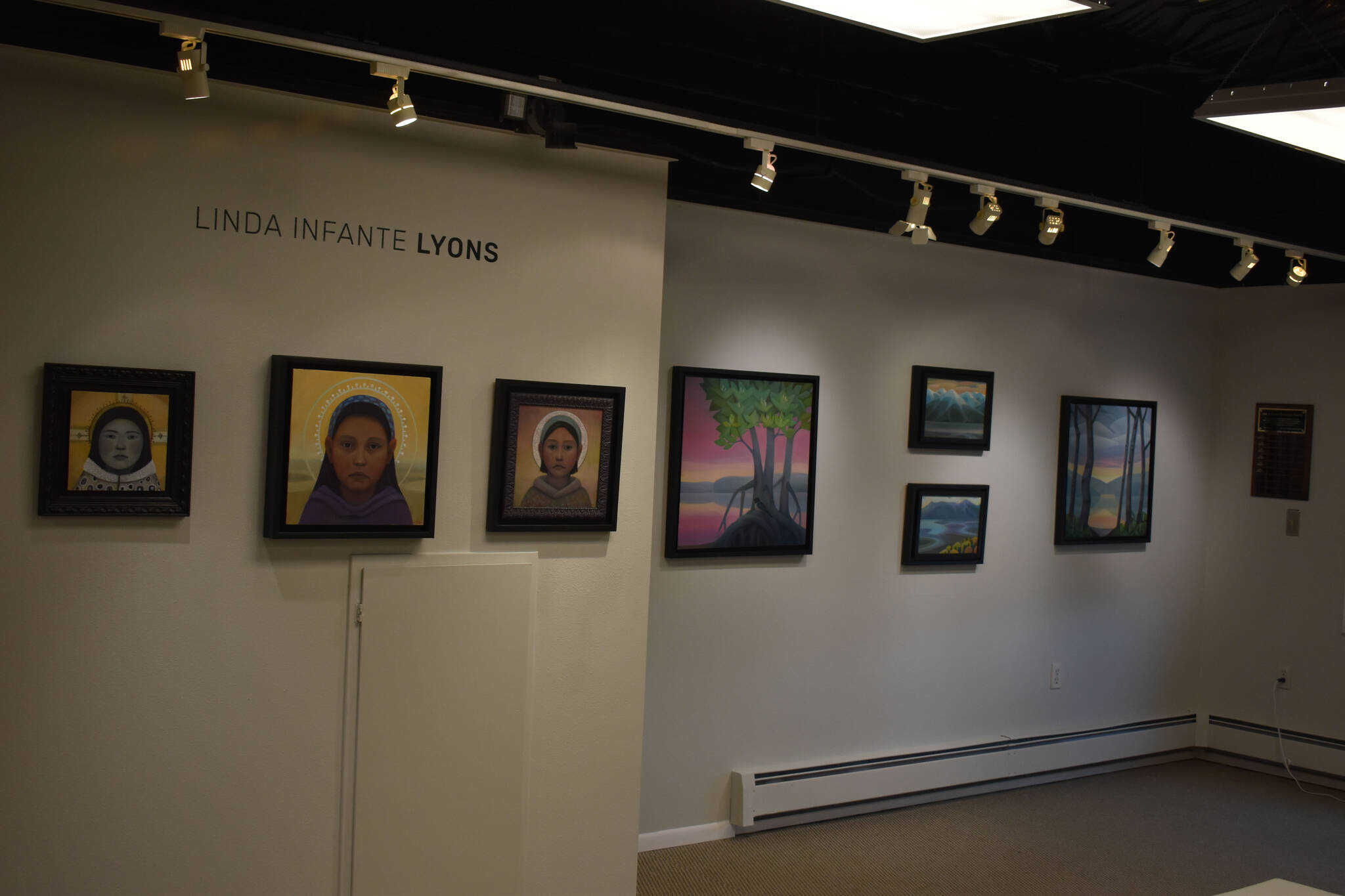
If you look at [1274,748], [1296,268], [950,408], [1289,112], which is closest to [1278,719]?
[1274,748]

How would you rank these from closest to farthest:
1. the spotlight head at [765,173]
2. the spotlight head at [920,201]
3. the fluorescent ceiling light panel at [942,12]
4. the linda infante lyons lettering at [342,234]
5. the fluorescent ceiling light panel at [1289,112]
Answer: the fluorescent ceiling light panel at [942,12], the fluorescent ceiling light panel at [1289,112], the linda infante lyons lettering at [342,234], the spotlight head at [765,173], the spotlight head at [920,201]

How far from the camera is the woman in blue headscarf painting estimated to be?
3281mm

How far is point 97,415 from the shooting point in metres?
2.99

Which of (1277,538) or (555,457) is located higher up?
(555,457)

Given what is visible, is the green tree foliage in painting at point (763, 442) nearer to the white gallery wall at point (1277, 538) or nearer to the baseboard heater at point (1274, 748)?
the white gallery wall at point (1277, 538)

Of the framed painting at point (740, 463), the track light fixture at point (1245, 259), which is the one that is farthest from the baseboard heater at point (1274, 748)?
the framed painting at point (740, 463)

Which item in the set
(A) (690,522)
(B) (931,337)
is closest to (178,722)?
(A) (690,522)

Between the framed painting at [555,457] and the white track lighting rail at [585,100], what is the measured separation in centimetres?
102

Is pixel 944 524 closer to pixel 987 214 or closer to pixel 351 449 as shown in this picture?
pixel 987 214

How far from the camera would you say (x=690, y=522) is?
185 inches

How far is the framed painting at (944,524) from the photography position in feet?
17.4

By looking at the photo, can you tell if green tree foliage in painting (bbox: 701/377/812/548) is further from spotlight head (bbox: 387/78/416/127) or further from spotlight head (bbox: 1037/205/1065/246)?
spotlight head (bbox: 387/78/416/127)

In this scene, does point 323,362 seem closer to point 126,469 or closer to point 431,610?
point 126,469

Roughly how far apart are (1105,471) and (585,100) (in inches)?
168
